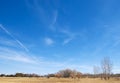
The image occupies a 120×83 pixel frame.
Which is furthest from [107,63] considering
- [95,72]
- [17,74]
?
[17,74]

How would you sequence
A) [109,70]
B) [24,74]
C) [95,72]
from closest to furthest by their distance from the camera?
→ 1. [109,70]
2. [95,72]
3. [24,74]

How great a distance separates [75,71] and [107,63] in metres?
41.0

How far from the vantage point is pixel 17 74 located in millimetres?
109188

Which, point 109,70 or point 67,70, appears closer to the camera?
point 109,70

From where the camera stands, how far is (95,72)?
10288 centimetres

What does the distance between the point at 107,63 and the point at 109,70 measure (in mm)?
2572

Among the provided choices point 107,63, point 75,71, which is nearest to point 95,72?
point 75,71

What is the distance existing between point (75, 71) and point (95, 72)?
1448 cm

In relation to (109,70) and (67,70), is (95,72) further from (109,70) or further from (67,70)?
(109,70)

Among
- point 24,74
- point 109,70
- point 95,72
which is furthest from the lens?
point 24,74

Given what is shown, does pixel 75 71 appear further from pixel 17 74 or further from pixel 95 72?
pixel 17 74

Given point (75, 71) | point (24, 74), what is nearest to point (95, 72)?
point (75, 71)

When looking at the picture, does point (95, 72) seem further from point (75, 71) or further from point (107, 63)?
point (107, 63)

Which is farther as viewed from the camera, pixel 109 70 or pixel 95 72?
pixel 95 72
